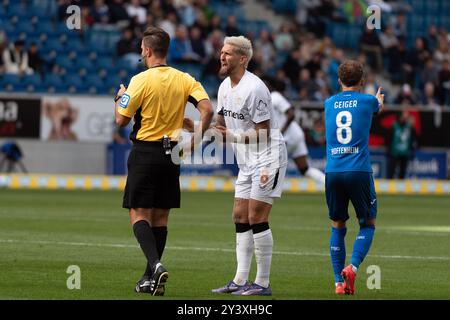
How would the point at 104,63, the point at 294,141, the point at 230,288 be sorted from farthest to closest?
the point at 104,63, the point at 294,141, the point at 230,288

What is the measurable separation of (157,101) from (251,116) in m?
0.91

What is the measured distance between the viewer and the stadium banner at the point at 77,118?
3177cm


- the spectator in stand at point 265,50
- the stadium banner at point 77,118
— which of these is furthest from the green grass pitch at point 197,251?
the spectator in stand at point 265,50

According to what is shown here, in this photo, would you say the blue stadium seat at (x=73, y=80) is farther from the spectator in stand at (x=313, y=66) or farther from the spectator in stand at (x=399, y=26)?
the spectator in stand at (x=399, y=26)

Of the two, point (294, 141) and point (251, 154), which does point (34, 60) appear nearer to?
point (294, 141)

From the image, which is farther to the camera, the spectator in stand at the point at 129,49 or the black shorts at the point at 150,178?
the spectator in stand at the point at 129,49

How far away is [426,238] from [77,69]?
56.5ft

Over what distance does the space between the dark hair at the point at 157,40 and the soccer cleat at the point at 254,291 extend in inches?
89.3

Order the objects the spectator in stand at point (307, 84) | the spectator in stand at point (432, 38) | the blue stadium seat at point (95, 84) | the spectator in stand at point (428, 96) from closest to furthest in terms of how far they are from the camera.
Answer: the blue stadium seat at point (95, 84) → the spectator in stand at point (307, 84) → the spectator in stand at point (428, 96) → the spectator in stand at point (432, 38)

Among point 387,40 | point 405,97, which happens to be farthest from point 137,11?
point 387,40

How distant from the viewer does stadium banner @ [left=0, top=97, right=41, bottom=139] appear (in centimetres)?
3135

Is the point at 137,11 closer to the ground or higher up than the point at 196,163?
higher up

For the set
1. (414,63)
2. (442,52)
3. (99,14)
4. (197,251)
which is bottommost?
(197,251)

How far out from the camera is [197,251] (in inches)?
616
